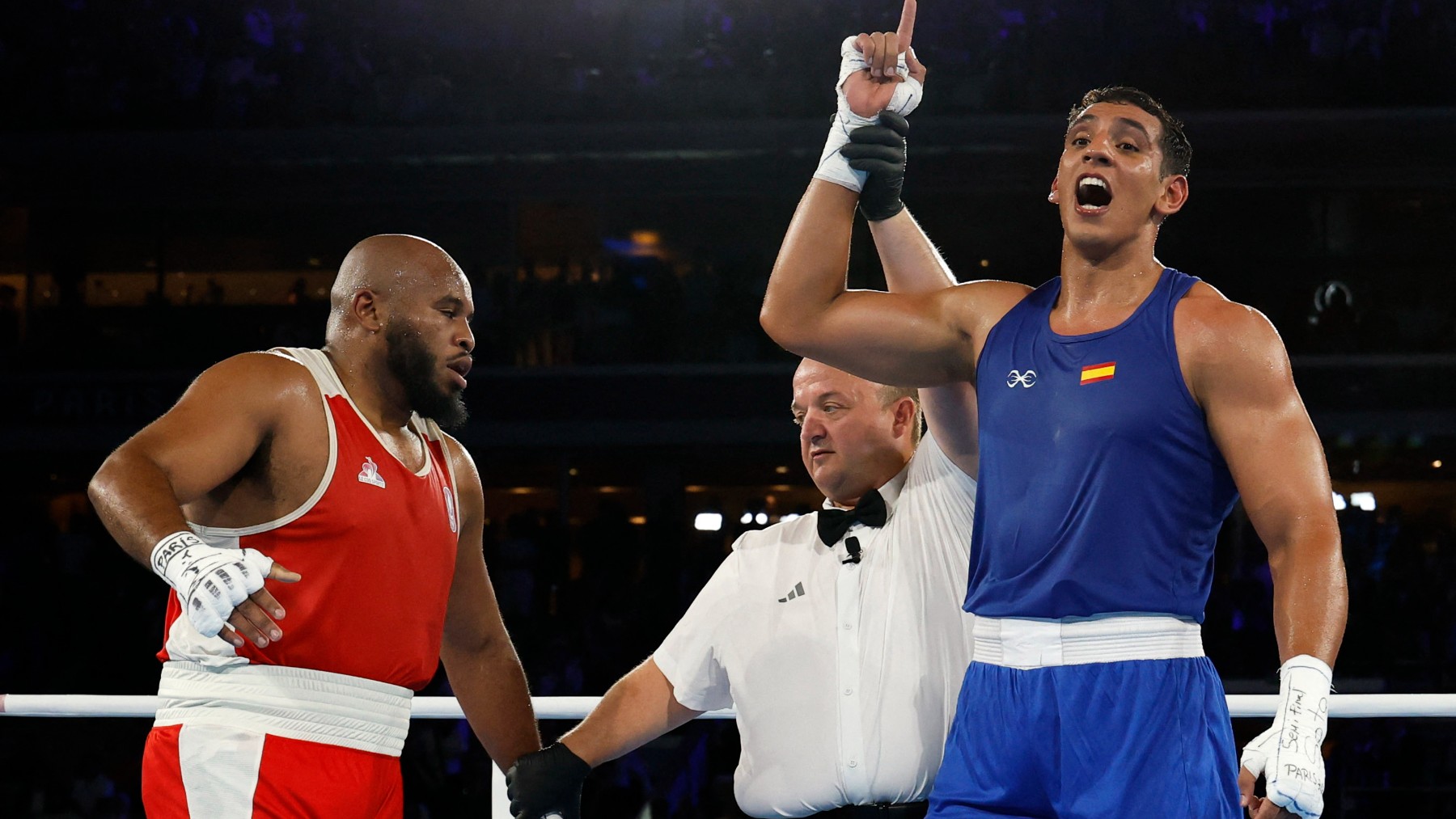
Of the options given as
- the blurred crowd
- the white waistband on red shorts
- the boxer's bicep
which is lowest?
the white waistband on red shorts

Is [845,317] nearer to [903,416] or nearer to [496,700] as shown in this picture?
[903,416]

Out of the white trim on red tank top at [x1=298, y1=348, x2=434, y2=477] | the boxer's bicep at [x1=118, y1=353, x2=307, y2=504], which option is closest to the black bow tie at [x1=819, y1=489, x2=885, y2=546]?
the white trim on red tank top at [x1=298, y1=348, x2=434, y2=477]

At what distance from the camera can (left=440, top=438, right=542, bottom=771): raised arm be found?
2861mm

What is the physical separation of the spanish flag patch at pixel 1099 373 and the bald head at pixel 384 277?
1290 mm

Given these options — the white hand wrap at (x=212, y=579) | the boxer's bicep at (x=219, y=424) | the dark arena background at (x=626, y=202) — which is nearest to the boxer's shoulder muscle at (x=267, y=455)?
the boxer's bicep at (x=219, y=424)

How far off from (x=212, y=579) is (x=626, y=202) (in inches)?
450

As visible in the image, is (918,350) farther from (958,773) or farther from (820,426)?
(958,773)

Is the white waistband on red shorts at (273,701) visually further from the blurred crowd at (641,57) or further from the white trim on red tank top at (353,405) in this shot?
the blurred crowd at (641,57)

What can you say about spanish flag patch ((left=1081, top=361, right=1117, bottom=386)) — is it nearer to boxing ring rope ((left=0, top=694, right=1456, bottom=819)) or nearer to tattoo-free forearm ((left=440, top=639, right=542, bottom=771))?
boxing ring rope ((left=0, top=694, right=1456, bottom=819))

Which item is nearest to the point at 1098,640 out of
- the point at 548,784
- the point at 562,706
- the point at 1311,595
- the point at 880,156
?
the point at 1311,595

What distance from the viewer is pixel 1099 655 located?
79.4 inches

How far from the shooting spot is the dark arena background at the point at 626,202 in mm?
11383

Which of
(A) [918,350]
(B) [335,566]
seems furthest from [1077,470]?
(B) [335,566]

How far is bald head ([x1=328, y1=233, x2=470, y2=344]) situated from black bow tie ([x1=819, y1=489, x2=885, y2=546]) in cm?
89
